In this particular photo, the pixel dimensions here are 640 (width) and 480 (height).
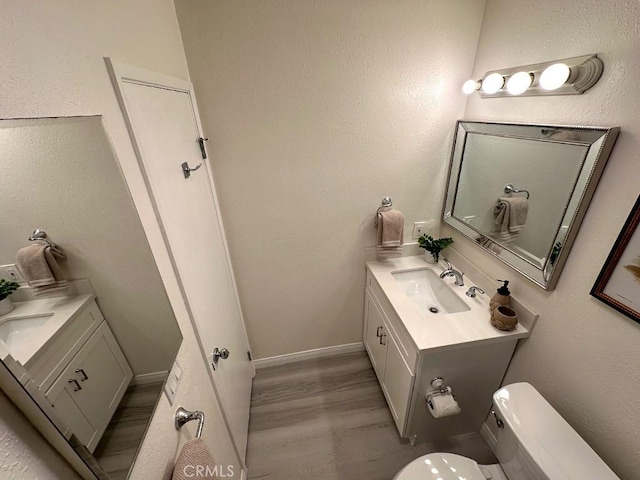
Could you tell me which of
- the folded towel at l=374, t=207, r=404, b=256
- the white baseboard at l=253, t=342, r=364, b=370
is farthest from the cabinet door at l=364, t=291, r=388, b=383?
the folded towel at l=374, t=207, r=404, b=256

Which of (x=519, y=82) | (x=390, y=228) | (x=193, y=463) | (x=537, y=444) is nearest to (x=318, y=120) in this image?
(x=390, y=228)

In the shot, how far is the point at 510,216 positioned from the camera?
54.2 inches

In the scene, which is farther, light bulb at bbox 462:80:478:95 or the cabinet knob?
light bulb at bbox 462:80:478:95

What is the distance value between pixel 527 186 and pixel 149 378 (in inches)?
64.2

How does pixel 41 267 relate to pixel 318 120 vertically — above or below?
below

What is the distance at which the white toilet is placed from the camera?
933 mm

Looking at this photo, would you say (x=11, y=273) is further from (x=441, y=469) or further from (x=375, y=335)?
(x=375, y=335)

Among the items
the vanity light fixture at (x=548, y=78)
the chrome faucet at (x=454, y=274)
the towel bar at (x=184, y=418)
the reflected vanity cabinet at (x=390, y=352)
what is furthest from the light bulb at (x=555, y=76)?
the towel bar at (x=184, y=418)

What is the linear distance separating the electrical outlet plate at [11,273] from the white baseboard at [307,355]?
77.8 inches

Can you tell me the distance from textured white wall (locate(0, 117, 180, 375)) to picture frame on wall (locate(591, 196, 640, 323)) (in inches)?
58.1

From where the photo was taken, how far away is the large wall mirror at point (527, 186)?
1034 millimetres

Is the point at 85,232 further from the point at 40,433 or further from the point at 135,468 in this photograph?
the point at 135,468

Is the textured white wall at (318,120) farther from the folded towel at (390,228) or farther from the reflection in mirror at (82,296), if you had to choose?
the reflection in mirror at (82,296)

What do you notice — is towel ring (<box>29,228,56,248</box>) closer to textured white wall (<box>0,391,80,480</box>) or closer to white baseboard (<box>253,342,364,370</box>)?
textured white wall (<box>0,391,80,480</box>)
